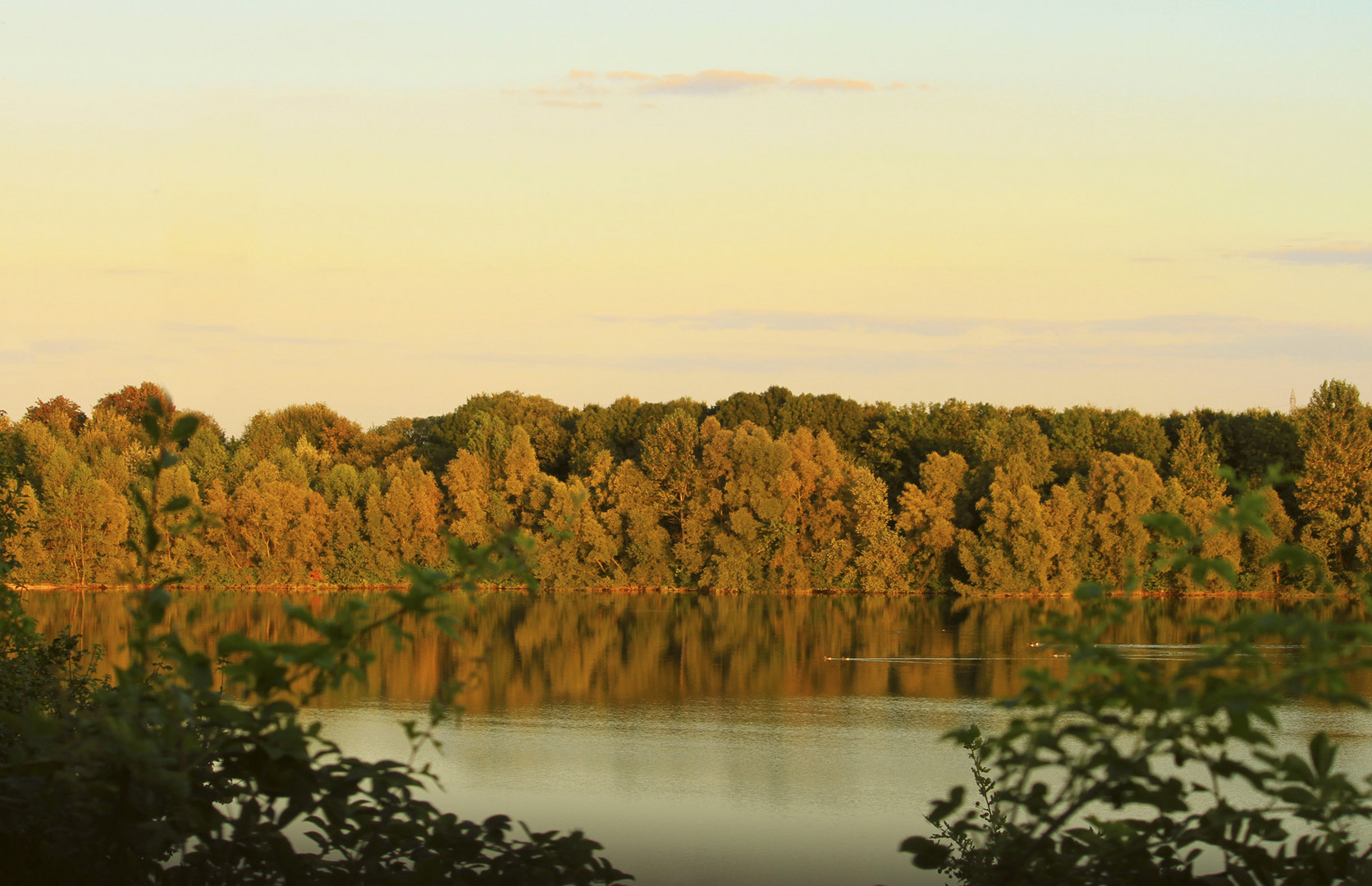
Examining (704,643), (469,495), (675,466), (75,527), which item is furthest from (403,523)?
(704,643)

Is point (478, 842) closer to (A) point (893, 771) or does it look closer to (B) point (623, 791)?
(B) point (623, 791)

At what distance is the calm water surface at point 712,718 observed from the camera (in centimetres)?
1591

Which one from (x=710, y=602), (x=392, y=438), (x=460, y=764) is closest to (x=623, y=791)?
(x=460, y=764)

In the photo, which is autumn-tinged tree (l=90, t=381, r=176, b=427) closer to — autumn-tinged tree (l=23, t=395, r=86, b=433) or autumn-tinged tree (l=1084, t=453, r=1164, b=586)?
autumn-tinged tree (l=23, t=395, r=86, b=433)

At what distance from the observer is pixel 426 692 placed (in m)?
29.2

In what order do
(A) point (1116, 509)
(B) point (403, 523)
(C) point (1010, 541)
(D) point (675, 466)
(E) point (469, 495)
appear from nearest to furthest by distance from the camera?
Result: (A) point (1116, 509) < (C) point (1010, 541) < (B) point (403, 523) < (E) point (469, 495) < (D) point (675, 466)

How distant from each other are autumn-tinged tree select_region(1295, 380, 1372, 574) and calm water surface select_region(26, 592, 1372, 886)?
5625 millimetres

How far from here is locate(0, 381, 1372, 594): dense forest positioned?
53.3m

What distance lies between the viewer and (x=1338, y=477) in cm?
5384

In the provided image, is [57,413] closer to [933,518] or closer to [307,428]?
[307,428]

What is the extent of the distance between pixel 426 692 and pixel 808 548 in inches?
1249

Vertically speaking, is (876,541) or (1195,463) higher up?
(1195,463)

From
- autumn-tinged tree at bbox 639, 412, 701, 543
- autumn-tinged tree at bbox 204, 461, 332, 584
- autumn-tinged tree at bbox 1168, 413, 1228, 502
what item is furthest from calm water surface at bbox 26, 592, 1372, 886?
autumn-tinged tree at bbox 639, 412, 701, 543

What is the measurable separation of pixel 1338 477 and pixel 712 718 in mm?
37758
